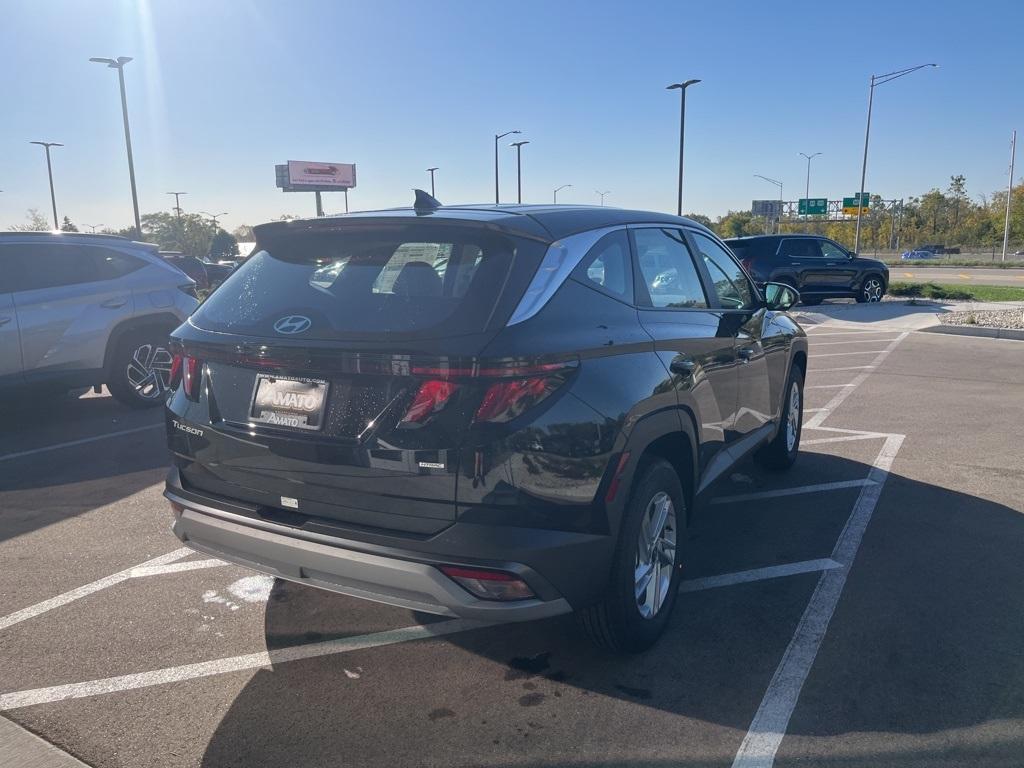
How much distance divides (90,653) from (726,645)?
2.67 meters

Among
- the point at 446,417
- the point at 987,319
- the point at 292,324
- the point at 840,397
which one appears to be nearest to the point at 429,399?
the point at 446,417

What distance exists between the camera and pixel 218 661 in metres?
3.38

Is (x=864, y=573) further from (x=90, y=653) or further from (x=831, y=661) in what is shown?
(x=90, y=653)

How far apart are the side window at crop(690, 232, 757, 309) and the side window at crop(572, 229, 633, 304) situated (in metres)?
1.05

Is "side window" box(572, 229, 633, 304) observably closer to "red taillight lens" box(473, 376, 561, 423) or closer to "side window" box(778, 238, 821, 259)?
"red taillight lens" box(473, 376, 561, 423)

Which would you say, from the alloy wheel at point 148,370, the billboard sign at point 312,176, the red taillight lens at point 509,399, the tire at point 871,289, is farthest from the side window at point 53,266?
the billboard sign at point 312,176

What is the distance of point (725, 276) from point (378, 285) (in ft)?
8.07

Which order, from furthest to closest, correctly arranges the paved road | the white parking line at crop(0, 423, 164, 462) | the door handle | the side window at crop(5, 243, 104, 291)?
the paved road
the side window at crop(5, 243, 104, 291)
the white parking line at crop(0, 423, 164, 462)
the door handle

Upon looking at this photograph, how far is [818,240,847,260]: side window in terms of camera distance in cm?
2039

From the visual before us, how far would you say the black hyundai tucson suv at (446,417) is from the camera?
270 cm

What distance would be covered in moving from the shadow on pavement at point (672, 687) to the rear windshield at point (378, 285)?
1393mm

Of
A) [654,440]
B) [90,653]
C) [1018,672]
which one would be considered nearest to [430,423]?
[654,440]

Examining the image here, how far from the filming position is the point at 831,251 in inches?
808

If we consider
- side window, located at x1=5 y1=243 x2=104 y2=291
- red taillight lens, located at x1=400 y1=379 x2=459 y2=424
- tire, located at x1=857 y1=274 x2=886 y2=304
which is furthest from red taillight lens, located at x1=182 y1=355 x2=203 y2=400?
tire, located at x1=857 y1=274 x2=886 y2=304
